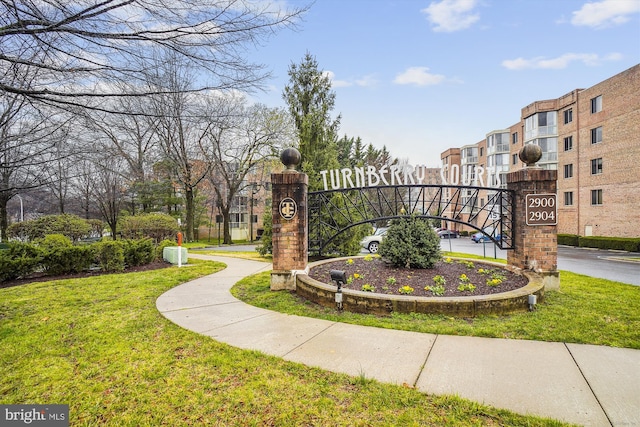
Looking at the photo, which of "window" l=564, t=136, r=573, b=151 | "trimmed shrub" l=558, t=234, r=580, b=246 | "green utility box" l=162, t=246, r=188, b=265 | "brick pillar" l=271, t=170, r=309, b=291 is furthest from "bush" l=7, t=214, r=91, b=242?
"window" l=564, t=136, r=573, b=151

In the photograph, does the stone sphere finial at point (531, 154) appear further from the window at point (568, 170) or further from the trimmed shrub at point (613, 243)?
the window at point (568, 170)

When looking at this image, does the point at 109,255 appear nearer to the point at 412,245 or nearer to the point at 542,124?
the point at 412,245

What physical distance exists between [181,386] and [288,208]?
394 centimetres

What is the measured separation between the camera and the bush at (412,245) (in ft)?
21.6

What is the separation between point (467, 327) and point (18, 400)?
4628 millimetres

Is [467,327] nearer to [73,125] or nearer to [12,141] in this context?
[73,125]

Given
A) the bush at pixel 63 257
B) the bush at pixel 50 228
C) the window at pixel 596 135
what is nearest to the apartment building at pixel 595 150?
the window at pixel 596 135

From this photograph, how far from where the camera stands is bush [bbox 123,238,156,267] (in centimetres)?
976

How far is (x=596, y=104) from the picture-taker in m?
23.7

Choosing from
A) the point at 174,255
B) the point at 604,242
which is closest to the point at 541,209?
the point at 174,255

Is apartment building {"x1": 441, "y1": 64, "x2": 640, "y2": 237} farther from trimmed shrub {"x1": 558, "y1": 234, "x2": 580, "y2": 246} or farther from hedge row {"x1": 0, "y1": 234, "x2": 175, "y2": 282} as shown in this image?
hedge row {"x1": 0, "y1": 234, "x2": 175, "y2": 282}

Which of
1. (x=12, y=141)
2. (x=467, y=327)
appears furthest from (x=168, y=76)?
(x=467, y=327)

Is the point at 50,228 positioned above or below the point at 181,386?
above

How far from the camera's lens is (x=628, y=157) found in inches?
825
